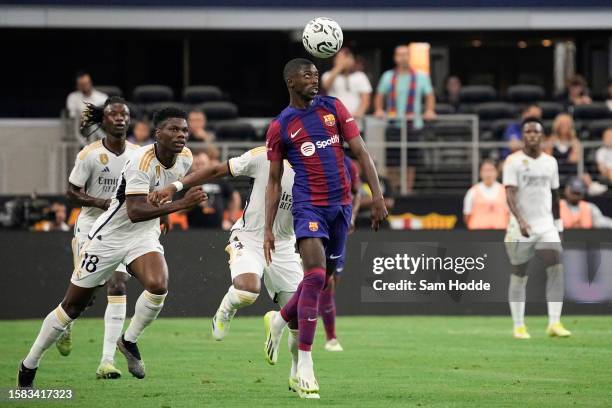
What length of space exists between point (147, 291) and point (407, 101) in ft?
38.5

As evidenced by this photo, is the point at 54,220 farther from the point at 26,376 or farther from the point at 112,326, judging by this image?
the point at 26,376

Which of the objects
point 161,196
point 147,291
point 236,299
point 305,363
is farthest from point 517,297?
point 161,196

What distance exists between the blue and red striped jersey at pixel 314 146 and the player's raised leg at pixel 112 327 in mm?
2349

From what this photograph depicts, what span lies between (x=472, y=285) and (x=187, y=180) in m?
7.85

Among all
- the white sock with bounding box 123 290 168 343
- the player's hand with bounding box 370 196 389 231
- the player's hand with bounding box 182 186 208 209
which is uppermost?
the player's hand with bounding box 182 186 208 209

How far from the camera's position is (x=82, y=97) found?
22844mm

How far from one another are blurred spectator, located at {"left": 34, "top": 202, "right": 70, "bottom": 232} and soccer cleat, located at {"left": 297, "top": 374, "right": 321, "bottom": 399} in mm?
10025

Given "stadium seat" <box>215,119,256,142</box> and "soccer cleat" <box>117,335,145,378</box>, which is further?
"stadium seat" <box>215,119,256,142</box>

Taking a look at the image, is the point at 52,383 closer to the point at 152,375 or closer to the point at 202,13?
the point at 152,375

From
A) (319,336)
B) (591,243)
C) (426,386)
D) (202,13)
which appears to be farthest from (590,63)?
(426,386)

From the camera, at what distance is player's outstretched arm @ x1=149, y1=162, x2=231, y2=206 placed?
34.6 feet

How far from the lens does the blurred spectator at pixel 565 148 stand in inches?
867

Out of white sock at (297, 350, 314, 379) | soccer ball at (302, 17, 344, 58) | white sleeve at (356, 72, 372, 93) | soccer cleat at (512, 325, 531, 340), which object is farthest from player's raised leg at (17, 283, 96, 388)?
white sleeve at (356, 72, 372, 93)

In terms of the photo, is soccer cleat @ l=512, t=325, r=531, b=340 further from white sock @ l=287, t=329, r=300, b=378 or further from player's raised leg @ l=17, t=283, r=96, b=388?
player's raised leg @ l=17, t=283, r=96, b=388
